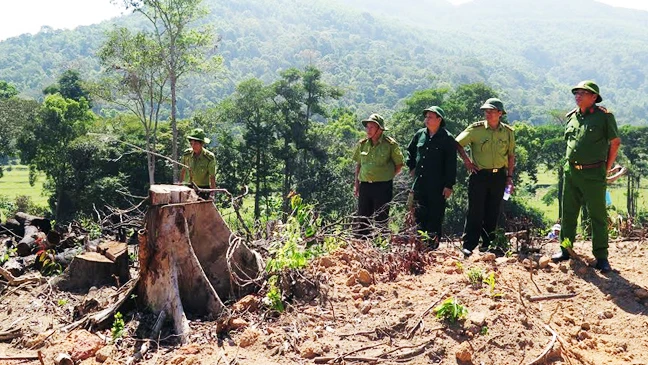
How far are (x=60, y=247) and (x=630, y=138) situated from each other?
38.6m

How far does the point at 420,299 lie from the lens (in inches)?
171

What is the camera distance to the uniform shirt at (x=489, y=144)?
19.2 feet

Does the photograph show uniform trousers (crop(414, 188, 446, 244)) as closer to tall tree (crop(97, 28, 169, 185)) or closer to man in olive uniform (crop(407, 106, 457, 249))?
man in olive uniform (crop(407, 106, 457, 249))

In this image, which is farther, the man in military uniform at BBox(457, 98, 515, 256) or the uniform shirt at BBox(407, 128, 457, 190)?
the uniform shirt at BBox(407, 128, 457, 190)

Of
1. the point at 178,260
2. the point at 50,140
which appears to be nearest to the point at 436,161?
the point at 178,260

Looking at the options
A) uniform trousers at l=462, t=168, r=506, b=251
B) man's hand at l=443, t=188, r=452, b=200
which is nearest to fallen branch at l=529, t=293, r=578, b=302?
uniform trousers at l=462, t=168, r=506, b=251

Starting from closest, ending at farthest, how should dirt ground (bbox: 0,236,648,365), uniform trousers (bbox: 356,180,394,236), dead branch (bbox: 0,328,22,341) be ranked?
dirt ground (bbox: 0,236,648,365)
dead branch (bbox: 0,328,22,341)
uniform trousers (bbox: 356,180,394,236)

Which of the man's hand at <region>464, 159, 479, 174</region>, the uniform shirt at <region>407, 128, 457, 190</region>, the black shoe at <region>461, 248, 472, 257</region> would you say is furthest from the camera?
the uniform shirt at <region>407, 128, 457, 190</region>

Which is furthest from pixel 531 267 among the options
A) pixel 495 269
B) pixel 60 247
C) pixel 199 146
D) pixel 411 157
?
pixel 60 247

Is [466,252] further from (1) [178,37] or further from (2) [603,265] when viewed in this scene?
(1) [178,37]

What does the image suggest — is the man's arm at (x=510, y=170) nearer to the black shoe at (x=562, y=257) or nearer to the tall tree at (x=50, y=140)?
the black shoe at (x=562, y=257)

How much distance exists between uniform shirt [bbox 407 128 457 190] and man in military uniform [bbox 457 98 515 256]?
0.43ft

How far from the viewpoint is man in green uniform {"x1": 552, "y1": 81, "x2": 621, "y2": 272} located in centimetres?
499

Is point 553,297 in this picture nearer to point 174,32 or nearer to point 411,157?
point 411,157
